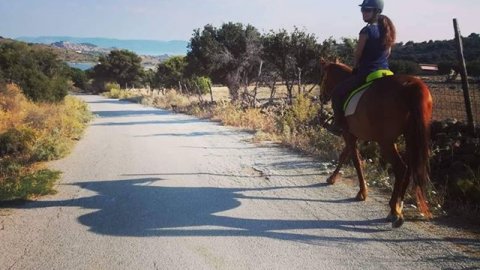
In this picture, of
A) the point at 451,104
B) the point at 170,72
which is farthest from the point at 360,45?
the point at 170,72

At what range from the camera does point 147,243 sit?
5016 mm

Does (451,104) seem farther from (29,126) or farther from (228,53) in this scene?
(228,53)

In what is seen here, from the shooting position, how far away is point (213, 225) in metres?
5.57

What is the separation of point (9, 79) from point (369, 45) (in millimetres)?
19967

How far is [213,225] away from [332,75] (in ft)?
11.3

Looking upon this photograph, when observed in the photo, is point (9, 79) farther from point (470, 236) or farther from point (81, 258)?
point (470, 236)

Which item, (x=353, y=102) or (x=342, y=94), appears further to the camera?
(x=342, y=94)

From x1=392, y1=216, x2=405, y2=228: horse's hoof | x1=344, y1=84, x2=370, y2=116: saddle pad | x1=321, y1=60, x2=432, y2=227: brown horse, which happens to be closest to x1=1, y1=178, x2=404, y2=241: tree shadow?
x1=392, y1=216, x2=405, y2=228: horse's hoof

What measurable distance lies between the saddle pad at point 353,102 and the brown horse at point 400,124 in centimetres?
7

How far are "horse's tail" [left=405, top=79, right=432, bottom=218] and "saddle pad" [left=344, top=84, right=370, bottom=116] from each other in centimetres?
83

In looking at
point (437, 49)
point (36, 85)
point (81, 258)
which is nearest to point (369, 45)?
point (81, 258)

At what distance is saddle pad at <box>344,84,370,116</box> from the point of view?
5.99m

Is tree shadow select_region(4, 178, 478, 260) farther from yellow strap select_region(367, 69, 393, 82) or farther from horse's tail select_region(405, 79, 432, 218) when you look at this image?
yellow strap select_region(367, 69, 393, 82)

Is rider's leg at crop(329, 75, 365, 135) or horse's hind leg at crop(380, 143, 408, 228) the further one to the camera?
rider's leg at crop(329, 75, 365, 135)
